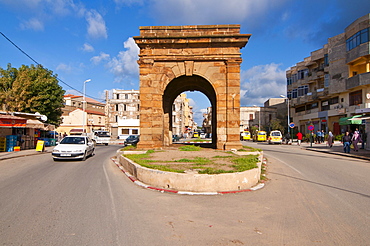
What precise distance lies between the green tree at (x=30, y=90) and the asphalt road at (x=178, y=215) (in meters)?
22.7

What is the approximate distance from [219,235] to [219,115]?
43.2 ft

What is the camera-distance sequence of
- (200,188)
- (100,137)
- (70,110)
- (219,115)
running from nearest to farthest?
1. (200,188)
2. (219,115)
3. (100,137)
4. (70,110)

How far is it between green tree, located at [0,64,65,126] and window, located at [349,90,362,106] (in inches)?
1458

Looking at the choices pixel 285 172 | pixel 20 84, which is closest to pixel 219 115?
pixel 285 172

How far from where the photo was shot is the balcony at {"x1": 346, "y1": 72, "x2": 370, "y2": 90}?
32.8 meters

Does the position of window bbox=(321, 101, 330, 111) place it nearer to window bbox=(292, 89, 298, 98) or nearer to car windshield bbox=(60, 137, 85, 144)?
window bbox=(292, 89, 298, 98)

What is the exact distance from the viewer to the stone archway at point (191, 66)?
56.8ft

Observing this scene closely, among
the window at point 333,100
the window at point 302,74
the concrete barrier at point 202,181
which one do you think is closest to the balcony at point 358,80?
the window at point 333,100

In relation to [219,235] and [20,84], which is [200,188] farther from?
[20,84]

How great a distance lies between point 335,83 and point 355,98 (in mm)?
4620

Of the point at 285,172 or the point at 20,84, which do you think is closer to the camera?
the point at 285,172

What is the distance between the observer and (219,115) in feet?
57.4

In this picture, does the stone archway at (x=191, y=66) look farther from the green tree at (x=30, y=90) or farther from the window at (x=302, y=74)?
the window at (x=302, y=74)

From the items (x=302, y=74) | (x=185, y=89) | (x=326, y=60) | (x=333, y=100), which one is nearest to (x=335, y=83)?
(x=333, y=100)
